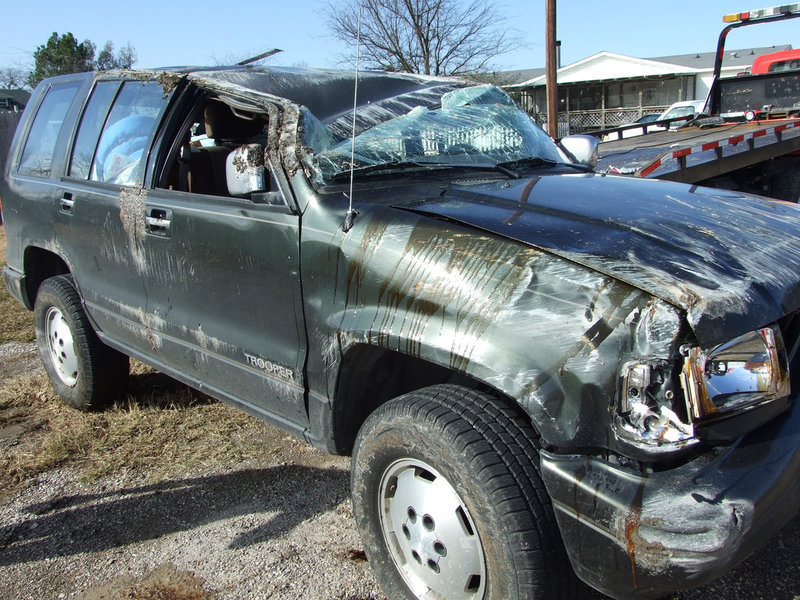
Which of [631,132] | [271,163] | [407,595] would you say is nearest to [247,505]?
[407,595]

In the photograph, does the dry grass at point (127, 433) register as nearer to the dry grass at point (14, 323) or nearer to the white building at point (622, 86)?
the dry grass at point (14, 323)

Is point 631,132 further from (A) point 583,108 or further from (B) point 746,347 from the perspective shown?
(A) point 583,108

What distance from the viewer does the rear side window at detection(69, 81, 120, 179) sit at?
3.61 m

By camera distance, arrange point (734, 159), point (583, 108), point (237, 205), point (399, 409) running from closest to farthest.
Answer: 1. point (399, 409)
2. point (237, 205)
3. point (734, 159)
4. point (583, 108)

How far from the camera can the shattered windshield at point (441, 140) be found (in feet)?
8.54

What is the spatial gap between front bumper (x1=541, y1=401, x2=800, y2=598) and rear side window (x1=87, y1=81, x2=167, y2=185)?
2511 mm

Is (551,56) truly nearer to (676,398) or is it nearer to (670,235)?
(670,235)

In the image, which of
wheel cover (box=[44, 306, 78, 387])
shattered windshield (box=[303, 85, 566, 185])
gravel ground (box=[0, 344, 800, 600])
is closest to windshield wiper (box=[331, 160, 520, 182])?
shattered windshield (box=[303, 85, 566, 185])

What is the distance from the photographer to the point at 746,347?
172cm

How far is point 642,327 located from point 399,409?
2.57 feet

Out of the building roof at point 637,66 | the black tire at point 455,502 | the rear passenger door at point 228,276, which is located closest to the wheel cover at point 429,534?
the black tire at point 455,502

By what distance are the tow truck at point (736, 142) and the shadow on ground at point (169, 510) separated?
3.25 meters

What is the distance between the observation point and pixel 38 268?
4.36 m

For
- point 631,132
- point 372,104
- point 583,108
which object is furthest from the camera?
point 583,108
